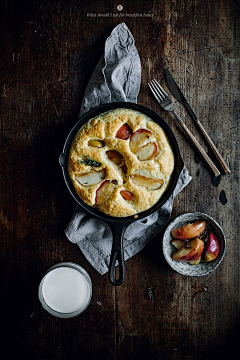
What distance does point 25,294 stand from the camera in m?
2.38

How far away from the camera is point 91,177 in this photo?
6.66 ft

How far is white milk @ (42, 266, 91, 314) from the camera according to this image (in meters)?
2.16

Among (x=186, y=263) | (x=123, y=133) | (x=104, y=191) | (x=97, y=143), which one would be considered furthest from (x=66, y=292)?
(x=123, y=133)

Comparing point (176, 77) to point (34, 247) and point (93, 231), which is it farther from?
point (34, 247)

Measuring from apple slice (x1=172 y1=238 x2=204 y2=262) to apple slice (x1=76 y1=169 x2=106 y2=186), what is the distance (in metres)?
0.73

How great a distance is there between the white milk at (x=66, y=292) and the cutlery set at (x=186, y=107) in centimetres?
116

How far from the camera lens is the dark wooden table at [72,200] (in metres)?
2.34

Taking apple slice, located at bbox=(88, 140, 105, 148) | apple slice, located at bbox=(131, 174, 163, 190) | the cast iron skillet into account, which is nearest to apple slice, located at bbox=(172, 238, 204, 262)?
the cast iron skillet

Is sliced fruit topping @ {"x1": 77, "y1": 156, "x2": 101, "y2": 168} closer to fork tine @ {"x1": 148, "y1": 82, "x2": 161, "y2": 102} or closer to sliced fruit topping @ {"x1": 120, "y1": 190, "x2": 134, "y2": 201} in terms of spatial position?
sliced fruit topping @ {"x1": 120, "y1": 190, "x2": 134, "y2": 201}

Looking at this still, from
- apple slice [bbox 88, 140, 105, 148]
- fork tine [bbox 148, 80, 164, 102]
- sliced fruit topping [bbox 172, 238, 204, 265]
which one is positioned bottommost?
sliced fruit topping [bbox 172, 238, 204, 265]

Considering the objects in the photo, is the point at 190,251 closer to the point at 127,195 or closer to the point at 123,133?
the point at 127,195

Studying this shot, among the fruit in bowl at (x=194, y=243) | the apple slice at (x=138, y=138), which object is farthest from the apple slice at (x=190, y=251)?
the apple slice at (x=138, y=138)

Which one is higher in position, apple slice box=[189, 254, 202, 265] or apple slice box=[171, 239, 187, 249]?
apple slice box=[171, 239, 187, 249]

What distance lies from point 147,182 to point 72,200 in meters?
0.61
